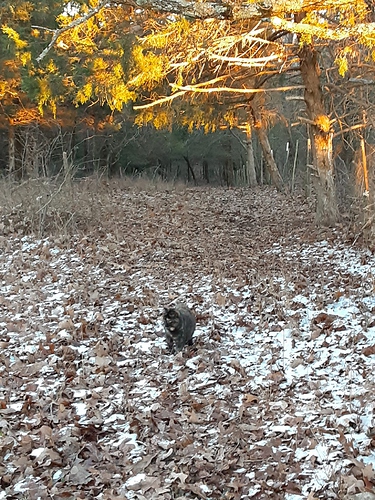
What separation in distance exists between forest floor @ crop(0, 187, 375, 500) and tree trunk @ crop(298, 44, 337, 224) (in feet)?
3.31

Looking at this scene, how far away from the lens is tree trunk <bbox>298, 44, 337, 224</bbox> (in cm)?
1030

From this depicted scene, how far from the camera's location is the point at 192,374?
5.45m

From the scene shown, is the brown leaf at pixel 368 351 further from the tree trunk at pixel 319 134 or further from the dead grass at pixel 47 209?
the dead grass at pixel 47 209

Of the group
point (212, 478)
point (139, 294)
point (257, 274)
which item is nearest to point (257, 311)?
point (257, 274)

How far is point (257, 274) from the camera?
8.14 m

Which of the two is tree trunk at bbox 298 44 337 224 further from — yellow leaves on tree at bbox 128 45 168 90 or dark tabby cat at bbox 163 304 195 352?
dark tabby cat at bbox 163 304 195 352

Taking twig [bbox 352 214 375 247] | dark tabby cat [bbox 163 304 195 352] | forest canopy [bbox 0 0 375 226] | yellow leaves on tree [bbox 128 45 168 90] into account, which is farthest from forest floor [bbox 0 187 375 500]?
yellow leaves on tree [bbox 128 45 168 90]

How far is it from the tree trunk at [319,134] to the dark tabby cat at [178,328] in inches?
227

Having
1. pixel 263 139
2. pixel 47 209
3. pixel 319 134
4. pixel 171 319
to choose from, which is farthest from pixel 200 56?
pixel 263 139

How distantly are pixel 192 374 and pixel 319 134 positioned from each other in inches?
264

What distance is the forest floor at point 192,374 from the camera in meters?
3.88

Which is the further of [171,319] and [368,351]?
[171,319]

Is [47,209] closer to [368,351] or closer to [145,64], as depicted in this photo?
[145,64]

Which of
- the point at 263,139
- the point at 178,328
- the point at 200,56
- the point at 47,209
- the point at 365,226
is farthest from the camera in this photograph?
the point at 263,139
